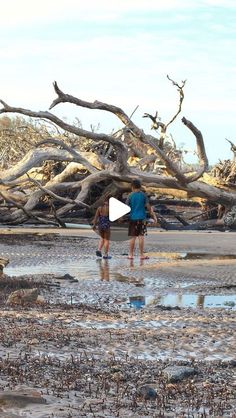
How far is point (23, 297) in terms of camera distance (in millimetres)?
9625

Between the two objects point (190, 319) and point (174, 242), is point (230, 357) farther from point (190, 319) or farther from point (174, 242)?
point (174, 242)

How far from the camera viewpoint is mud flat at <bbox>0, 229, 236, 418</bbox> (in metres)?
4.80

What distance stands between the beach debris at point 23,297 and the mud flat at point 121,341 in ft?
0.45

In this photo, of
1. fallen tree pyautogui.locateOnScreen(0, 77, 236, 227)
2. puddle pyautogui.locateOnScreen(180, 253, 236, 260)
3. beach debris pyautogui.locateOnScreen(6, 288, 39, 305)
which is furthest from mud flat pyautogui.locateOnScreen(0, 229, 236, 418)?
fallen tree pyautogui.locateOnScreen(0, 77, 236, 227)

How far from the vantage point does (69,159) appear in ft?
77.9

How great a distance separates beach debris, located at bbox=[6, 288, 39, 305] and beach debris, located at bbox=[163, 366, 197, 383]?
385cm

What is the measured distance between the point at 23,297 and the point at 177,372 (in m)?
4.24

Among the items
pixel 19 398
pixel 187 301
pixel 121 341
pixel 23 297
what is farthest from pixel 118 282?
pixel 19 398

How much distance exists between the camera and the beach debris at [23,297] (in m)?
9.48

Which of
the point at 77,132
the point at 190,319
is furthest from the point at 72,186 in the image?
the point at 190,319

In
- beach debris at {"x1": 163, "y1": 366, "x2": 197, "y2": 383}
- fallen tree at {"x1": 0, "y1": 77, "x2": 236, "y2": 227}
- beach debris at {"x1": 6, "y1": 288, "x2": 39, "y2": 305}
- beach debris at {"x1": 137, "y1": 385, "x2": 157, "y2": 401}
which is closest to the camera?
beach debris at {"x1": 137, "y1": 385, "x2": 157, "y2": 401}

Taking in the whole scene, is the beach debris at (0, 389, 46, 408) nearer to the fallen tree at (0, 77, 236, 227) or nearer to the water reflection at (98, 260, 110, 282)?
the water reflection at (98, 260, 110, 282)

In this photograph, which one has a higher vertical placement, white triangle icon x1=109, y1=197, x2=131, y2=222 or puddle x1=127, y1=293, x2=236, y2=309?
white triangle icon x1=109, y1=197, x2=131, y2=222

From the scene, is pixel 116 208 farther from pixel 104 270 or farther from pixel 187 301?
pixel 187 301
